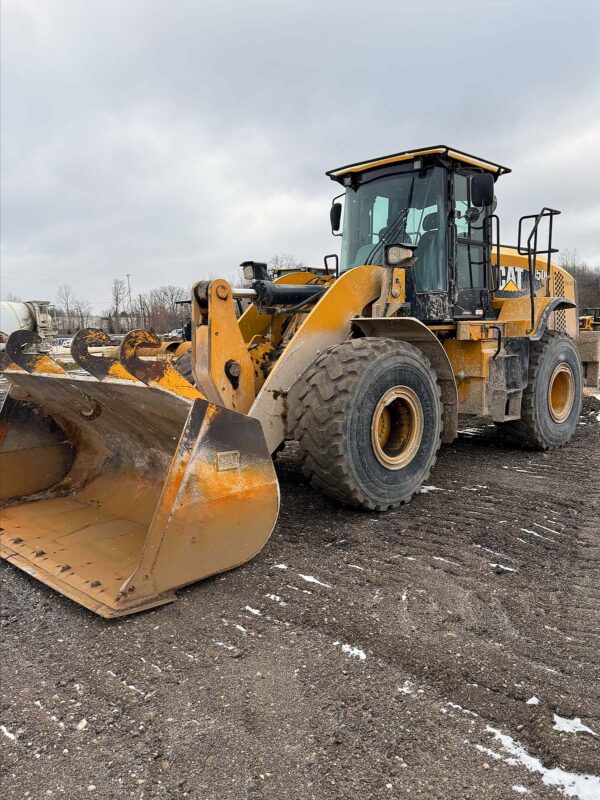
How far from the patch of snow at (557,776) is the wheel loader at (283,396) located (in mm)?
1699

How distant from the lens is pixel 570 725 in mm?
2211

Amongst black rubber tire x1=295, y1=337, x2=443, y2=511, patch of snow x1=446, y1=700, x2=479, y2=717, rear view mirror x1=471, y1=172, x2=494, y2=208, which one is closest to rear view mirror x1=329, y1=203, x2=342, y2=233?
rear view mirror x1=471, y1=172, x2=494, y2=208

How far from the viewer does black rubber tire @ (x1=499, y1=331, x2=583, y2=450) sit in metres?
6.32

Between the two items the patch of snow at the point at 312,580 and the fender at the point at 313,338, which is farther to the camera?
the fender at the point at 313,338

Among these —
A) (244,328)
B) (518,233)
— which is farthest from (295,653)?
(518,233)

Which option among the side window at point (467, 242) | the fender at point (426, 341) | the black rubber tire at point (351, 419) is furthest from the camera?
the side window at point (467, 242)

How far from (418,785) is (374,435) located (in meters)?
2.50

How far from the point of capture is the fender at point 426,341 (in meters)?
4.59

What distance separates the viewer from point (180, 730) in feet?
7.23

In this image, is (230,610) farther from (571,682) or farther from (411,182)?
(411,182)

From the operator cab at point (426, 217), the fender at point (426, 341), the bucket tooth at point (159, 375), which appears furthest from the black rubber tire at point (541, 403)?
the bucket tooth at point (159, 375)

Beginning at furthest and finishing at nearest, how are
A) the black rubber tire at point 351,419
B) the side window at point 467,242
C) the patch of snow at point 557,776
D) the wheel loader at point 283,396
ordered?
the side window at point 467,242
the black rubber tire at point 351,419
the wheel loader at point 283,396
the patch of snow at point 557,776

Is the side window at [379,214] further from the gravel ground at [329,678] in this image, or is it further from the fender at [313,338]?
the gravel ground at [329,678]

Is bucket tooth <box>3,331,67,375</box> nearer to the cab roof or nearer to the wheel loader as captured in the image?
the wheel loader
